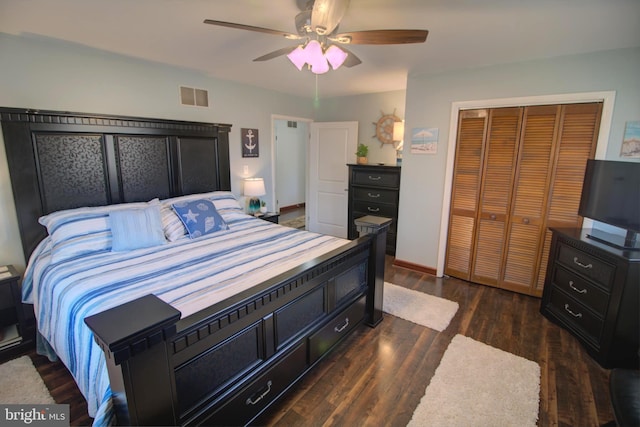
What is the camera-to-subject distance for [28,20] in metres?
2.04

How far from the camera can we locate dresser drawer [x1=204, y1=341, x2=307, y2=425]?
56.9 inches

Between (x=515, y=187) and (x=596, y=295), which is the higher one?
(x=515, y=187)

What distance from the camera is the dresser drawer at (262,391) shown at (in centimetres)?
144

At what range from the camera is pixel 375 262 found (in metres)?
2.52

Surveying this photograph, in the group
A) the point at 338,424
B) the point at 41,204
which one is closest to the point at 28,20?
the point at 41,204

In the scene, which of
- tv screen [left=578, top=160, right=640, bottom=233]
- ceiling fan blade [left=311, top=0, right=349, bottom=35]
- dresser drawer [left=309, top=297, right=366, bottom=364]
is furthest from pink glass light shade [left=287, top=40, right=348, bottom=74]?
tv screen [left=578, top=160, right=640, bottom=233]

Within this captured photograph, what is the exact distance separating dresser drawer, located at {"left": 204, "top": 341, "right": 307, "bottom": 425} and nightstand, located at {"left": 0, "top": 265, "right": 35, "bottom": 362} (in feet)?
6.23

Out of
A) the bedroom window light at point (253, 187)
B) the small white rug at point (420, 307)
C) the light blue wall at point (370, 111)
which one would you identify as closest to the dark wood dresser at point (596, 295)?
the small white rug at point (420, 307)

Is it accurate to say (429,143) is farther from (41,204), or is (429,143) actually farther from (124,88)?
(41,204)

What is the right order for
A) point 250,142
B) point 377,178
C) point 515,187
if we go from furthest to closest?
1. point 377,178
2. point 250,142
3. point 515,187

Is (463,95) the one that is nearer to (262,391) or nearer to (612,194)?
(612,194)

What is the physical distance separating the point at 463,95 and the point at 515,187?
1.10 m

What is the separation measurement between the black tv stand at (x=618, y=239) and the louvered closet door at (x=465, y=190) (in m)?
1.03

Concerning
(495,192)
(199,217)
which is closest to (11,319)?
(199,217)
